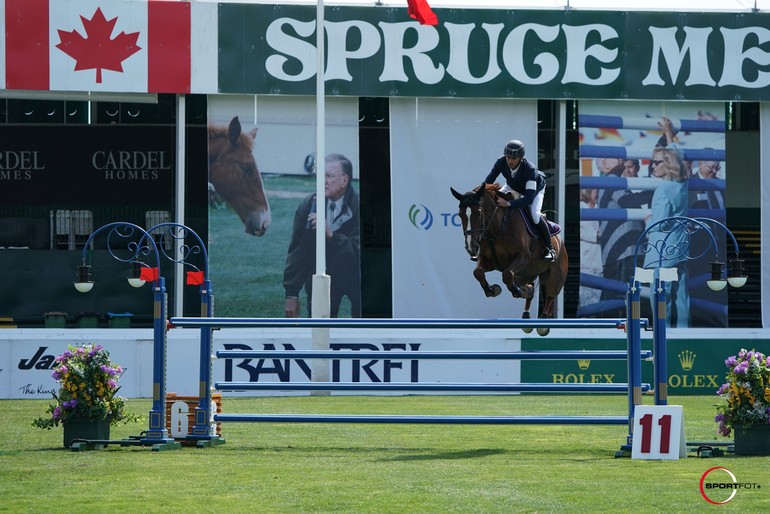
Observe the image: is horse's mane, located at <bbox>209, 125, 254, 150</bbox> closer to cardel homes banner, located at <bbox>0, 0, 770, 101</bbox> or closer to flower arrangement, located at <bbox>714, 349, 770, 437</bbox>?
cardel homes banner, located at <bbox>0, 0, 770, 101</bbox>

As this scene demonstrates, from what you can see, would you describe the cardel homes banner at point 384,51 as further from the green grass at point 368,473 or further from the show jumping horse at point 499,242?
the show jumping horse at point 499,242

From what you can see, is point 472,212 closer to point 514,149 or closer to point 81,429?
point 514,149

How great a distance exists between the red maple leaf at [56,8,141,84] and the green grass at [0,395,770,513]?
980 cm

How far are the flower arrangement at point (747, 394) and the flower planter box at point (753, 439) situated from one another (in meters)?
0.06

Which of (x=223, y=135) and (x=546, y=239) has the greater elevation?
(x=223, y=135)

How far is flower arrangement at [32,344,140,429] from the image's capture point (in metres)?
13.6

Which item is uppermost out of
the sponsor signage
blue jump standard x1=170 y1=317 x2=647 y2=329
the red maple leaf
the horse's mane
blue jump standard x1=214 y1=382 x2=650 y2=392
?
the red maple leaf

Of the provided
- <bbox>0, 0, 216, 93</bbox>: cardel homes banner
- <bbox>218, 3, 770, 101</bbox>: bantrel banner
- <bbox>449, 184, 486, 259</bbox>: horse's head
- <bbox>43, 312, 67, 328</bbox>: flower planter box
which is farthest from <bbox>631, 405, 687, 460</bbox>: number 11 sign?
<bbox>43, 312, 67, 328</bbox>: flower planter box

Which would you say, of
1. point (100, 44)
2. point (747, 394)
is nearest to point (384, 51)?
point (100, 44)

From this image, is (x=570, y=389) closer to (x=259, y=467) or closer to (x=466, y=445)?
(x=466, y=445)

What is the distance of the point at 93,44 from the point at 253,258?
5.41m

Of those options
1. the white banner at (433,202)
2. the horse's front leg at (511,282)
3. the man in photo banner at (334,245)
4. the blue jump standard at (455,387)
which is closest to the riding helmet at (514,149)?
the horse's front leg at (511,282)

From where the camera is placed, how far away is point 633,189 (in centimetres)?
2694

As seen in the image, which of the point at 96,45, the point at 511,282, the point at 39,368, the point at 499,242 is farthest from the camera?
the point at 96,45
